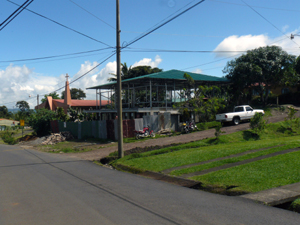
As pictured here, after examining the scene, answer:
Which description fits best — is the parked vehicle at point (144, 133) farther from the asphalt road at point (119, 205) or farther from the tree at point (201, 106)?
the asphalt road at point (119, 205)

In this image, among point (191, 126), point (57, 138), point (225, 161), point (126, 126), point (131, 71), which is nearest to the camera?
point (225, 161)

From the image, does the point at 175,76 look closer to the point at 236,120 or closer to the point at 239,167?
the point at 236,120

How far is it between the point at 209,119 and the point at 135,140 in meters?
7.85

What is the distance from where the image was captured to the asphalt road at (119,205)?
224 inches

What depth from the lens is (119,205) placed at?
6805 millimetres

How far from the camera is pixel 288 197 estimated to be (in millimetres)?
6512

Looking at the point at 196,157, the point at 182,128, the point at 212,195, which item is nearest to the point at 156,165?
the point at 196,157

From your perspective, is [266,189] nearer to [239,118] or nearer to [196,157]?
[196,157]

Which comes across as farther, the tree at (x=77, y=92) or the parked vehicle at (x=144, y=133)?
the tree at (x=77, y=92)

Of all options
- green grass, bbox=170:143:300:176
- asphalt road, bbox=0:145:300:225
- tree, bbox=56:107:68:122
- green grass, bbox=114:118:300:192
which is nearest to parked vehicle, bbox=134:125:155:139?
green grass, bbox=114:118:300:192

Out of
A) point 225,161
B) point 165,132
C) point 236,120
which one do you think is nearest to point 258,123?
point 236,120

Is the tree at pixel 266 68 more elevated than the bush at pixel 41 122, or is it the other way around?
the tree at pixel 266 68

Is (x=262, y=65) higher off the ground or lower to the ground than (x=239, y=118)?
higher

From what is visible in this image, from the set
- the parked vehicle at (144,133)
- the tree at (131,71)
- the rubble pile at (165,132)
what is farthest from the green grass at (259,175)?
the tree at (131,71)
